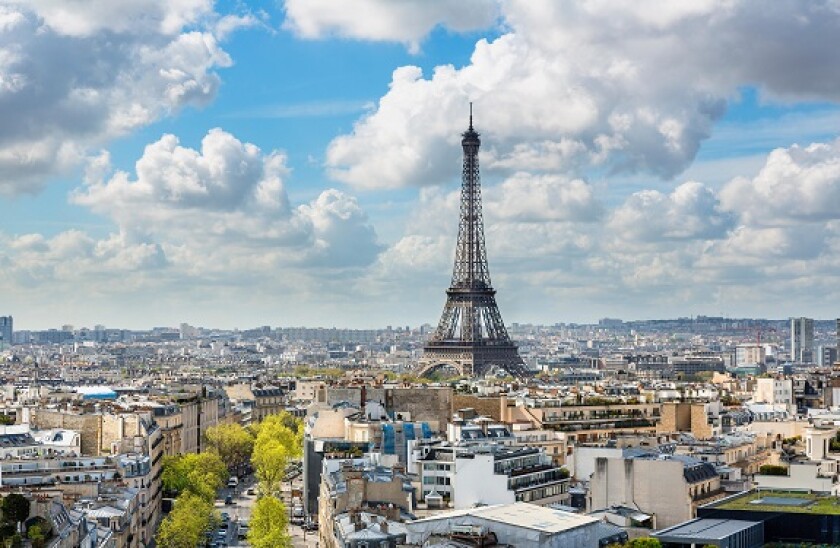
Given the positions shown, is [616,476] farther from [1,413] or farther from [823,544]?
[1,413]

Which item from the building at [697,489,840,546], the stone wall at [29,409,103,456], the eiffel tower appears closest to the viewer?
the building at [697,489,840,546]

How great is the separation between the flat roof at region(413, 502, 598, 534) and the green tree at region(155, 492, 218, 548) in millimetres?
22560

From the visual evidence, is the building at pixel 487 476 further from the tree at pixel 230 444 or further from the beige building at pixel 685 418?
the tree at pixel 230 444

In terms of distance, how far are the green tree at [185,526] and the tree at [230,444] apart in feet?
115

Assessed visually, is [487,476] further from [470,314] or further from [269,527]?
[470,314]

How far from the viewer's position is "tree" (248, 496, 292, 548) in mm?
67062

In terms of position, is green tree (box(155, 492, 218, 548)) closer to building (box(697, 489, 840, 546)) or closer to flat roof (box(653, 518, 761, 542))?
building (box(697, 489, 840, 546))

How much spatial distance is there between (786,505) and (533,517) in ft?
27.5

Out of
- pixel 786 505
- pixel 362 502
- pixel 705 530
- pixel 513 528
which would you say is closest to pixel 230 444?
pixel 362 502

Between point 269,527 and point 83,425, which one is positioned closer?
point 269,527

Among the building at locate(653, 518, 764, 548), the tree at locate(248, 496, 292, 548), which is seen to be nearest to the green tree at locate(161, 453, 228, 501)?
the tree at locate(248, 496, 292, 548)

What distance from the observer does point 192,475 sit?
87375 millimetres

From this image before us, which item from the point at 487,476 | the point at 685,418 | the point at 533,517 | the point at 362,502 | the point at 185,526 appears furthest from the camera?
the point at 685,418

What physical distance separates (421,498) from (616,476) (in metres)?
8.58
